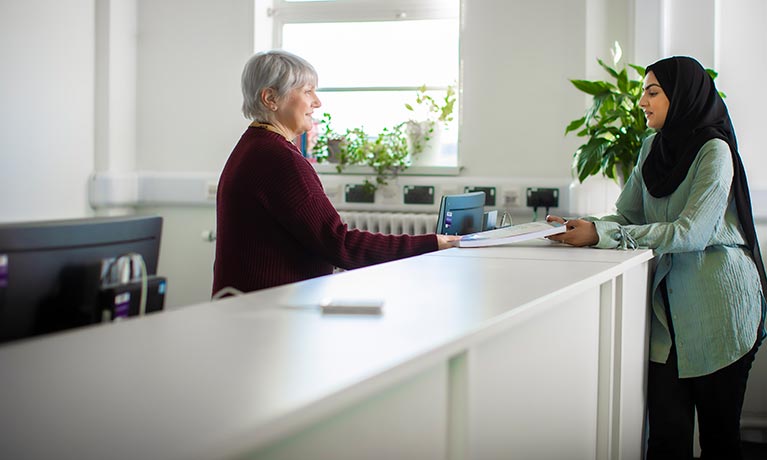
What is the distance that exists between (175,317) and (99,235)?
0.30 meters

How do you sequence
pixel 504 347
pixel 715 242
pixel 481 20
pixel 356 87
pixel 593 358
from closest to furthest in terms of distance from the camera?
pixel 504 347
pixel 593 358
pixel 715 242
pixel 481 20
pixel 356 87

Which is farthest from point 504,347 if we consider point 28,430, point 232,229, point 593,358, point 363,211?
point 363,211

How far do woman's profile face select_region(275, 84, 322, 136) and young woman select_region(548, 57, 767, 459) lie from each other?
2.85 ft

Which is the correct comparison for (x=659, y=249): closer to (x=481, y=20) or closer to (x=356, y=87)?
(x=481, y=20)

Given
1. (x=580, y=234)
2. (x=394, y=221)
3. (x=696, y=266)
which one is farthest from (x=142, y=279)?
(x=394, y=221)

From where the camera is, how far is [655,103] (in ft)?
8.35

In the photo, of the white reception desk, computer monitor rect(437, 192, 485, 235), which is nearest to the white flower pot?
computer monitor rect(437, 192, 485, 235)

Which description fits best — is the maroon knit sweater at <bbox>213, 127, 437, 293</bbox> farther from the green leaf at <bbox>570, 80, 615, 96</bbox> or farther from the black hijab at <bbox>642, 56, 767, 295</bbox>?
the green leaf at <bbox>570, 80, 615, 96</bbox>

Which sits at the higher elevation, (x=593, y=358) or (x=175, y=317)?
(x=175, y=317)

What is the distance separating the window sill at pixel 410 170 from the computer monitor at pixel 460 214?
111 centimetres

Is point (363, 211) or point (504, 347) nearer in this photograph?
point (504, 347)

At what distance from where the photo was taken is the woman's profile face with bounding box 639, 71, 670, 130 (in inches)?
99.7

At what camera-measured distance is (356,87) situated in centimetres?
424

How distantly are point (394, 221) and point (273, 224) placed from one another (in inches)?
70.8
